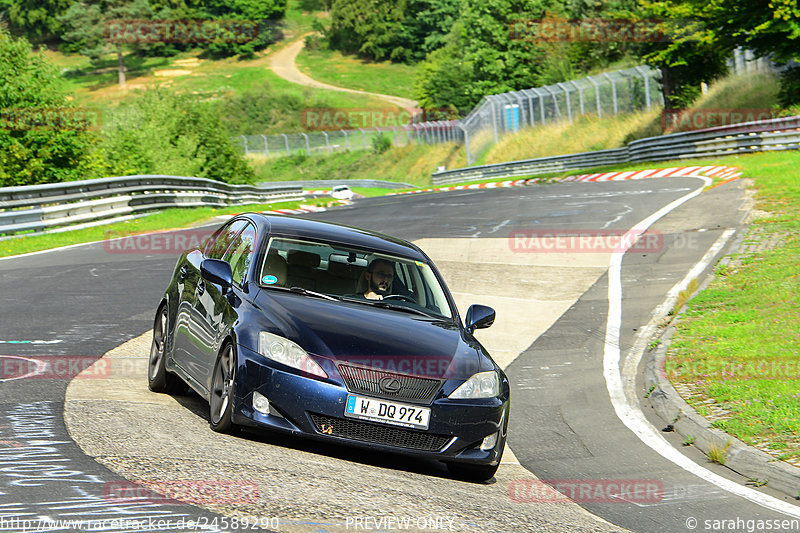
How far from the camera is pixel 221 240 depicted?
8.98 metres

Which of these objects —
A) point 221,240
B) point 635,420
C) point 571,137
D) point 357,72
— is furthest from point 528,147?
point 357,72

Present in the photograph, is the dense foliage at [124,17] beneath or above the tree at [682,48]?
above

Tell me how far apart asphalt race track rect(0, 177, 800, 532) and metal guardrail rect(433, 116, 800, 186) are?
18.7 metres

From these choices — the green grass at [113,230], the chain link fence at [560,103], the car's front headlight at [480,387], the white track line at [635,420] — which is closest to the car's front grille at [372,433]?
the car's front headlight at [480,387]

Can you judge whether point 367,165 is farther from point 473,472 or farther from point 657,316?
point 473,472

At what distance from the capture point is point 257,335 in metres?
6.84

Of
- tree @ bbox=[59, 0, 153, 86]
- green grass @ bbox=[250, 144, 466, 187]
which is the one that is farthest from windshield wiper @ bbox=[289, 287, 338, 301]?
tree @ bbox=[59, 0, 153, 86]

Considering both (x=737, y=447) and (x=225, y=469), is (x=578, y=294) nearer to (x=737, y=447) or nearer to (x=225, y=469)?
(x=737, y=447)

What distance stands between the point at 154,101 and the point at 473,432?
39.1 metres

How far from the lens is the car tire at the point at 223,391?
270 inches

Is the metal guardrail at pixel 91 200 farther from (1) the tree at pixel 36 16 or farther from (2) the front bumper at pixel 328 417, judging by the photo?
(1) the tree at pixel 36 16

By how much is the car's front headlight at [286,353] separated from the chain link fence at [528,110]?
145 feet

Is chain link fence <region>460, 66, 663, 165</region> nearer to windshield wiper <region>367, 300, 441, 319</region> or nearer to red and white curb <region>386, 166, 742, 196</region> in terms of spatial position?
red and white curb <region>386, 166, 742, 196</region>

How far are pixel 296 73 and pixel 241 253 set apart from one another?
447 feet
